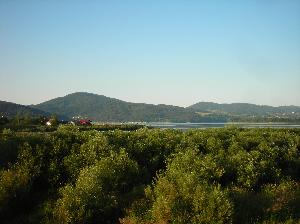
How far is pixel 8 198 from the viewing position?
32719 mm

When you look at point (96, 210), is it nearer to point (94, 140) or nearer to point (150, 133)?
point (94, 140)

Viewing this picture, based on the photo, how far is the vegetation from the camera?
29906mm

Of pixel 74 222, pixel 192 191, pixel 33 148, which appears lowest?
pixel 74 222

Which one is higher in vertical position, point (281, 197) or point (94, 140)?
point (94, 140)

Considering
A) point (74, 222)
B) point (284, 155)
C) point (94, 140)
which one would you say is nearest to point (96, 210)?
point (74, 222)

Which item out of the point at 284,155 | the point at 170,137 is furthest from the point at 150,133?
the point at 284,155

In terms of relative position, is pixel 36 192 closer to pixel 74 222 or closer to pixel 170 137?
pixel 74 222

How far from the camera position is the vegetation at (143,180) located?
29.9 metres

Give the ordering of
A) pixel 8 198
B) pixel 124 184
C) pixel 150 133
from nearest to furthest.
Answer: pixel 8 198, pixel 124 184, pixel 150 133

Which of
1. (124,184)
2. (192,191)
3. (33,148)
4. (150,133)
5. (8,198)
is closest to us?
(192,191)

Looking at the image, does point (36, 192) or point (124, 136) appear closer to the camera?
point (36, 192)

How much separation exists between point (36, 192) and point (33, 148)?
4681 millimetres

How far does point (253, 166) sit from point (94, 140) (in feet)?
54.1

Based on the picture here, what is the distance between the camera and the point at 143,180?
3831 cm
